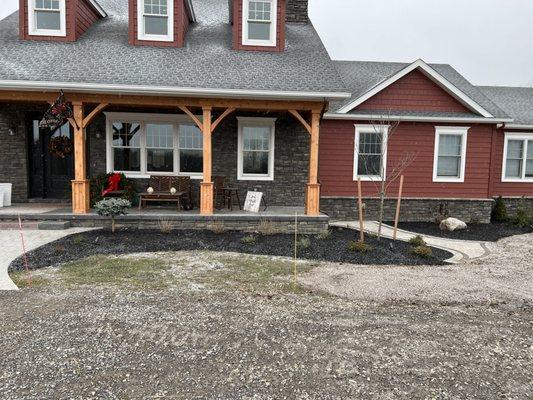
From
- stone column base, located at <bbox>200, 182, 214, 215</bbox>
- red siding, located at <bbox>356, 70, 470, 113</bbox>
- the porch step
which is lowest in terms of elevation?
the porch step

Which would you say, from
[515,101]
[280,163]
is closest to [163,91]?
[280,163]

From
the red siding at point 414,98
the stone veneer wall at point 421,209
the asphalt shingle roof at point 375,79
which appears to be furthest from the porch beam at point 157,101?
the stone veneer wall at point 421,209

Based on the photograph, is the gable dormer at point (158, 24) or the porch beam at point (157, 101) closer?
the porch beam at point (157, 101)

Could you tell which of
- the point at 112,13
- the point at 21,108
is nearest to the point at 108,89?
the point at 21,108

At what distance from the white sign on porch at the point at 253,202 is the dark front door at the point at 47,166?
548 cm

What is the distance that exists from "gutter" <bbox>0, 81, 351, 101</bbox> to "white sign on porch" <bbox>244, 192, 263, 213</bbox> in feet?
7.92

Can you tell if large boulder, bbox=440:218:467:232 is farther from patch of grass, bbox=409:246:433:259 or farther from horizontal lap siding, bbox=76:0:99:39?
horizontal lap siding, bbox=76:0:99:39

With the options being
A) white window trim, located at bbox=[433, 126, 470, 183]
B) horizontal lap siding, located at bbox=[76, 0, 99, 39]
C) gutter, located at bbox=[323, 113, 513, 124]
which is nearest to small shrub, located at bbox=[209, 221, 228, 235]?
gutter, located at bbox=[323, 113, 513, 124]

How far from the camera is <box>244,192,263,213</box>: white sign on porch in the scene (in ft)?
31.4

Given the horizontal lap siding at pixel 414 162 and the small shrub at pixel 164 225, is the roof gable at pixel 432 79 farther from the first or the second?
the small shrub at pixel 164 225

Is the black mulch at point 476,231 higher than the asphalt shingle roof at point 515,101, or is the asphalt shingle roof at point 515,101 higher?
the asphalt shingle roof at point 515,101

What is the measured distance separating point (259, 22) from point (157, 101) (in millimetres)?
4152

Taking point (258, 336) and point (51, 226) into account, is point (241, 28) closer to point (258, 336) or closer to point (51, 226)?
point (51, 226)

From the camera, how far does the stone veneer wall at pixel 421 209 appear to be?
11.5 m
